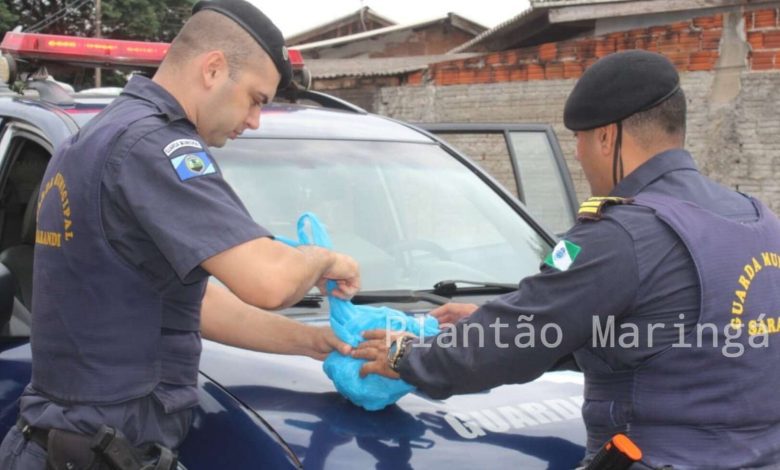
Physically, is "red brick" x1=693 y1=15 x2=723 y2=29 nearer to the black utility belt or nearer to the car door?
the car door

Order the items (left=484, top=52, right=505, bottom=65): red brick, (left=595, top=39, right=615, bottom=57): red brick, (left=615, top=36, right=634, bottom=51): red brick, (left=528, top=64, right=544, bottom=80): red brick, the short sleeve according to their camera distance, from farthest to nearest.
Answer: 1. (left=484, top=52, right=505, bottom=65): red brick
2. (left=528, top=64, right=544, bottom=80): red brick
3. (left=595, top=39, right=615, bottom=57): red brick
4. (left=615, top=36, right=634, bottom=51): red brick
5. the short sleeve

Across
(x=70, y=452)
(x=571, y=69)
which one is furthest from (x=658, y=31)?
(x=70, y=452)

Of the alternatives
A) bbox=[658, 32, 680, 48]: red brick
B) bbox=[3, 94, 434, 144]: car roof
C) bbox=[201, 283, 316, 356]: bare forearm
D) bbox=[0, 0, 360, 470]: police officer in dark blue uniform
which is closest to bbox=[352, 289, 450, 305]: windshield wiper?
bbox=[201, 283, 316, 356]: bare forearm

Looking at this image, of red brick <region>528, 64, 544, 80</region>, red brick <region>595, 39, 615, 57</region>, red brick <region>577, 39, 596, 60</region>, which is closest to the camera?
red brick <region>595, 39, 615, 57</region>

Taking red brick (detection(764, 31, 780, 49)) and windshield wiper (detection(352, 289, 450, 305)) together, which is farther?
red brick (detection(764, 31, 780, 49))

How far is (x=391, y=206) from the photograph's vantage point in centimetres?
319

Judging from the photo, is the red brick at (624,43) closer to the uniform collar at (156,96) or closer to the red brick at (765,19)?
the red brick at (765,19)

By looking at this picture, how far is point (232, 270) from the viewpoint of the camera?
183cm

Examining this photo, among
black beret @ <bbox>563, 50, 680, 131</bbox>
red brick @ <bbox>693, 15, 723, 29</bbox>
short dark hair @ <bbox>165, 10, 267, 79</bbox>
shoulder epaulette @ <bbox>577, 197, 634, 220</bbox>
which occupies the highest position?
→ short dark hair @ <bbox>165, 10, 267, 79</bbox>

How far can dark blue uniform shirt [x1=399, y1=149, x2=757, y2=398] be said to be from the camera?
6.11ft

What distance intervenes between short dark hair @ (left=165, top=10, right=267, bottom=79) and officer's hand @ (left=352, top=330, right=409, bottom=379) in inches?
28.4

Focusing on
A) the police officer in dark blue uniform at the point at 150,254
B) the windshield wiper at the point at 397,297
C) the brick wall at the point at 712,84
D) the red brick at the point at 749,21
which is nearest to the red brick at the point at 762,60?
the brick wall at the point at 712,84

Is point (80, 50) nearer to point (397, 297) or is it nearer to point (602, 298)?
point (397, 297)

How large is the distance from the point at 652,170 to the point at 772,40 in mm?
9563
